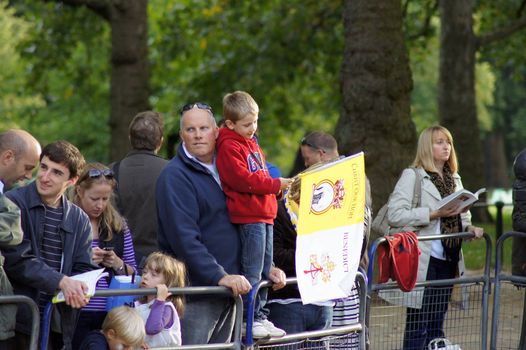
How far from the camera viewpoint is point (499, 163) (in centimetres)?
6506

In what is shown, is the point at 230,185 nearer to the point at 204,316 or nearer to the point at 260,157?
the point at 260,157

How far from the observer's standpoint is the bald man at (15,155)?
637cm

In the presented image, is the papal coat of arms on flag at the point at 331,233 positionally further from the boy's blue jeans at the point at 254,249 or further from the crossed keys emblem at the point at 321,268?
the boy's blue jeans at the point at 254,249

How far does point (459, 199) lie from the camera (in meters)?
8.45

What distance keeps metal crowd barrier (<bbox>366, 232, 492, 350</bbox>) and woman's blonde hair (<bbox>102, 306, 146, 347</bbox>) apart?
2489 millimetres

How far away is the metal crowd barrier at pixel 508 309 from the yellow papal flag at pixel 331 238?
2.16 metres

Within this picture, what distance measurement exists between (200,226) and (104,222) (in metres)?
0.88

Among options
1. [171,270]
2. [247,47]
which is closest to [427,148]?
[171,270]

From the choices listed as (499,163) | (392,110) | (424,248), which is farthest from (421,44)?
(499,163)

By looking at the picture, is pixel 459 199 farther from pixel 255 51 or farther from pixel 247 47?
pixel 247 47

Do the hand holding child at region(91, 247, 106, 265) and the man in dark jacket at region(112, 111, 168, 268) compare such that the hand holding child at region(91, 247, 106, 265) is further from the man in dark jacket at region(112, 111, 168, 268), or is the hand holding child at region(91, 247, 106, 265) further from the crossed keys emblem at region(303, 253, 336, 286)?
the crossed keys emblem at region(303, 253, 336, 286)

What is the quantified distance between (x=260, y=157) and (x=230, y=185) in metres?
0.32

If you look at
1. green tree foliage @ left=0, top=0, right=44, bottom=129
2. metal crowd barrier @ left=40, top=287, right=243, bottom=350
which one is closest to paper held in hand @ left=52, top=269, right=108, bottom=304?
metal crowd barrier @ left=40, top=287, right=243, bottom=350

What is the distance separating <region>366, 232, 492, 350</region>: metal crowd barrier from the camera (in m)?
8.24
